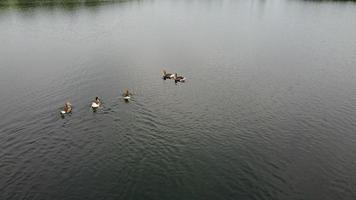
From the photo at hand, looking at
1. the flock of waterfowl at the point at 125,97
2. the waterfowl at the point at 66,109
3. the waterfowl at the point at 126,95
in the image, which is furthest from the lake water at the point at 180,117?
the waterfowl at the point at 126,95

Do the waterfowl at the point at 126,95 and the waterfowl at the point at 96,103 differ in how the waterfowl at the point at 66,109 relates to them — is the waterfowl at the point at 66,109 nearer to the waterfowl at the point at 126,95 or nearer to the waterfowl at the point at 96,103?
the waterfowl at the point at 96,103

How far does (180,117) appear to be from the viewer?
45.1 meters

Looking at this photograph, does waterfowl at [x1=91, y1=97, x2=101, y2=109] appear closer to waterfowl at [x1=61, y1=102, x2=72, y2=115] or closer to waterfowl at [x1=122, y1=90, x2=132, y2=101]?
waterfowl at [x1=61, y1=102, x2=72, y2=115]

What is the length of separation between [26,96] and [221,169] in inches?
1292

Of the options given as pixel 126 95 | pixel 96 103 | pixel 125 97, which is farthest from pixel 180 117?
pixel 96 103

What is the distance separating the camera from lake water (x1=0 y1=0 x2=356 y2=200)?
32.0 m

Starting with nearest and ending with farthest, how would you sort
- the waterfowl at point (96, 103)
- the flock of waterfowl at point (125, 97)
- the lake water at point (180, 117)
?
the lake water at point (180, 117) < the flock of waterfowl at point (125, 97) < the waterfowl at point (96, 103)

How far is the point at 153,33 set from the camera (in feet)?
316

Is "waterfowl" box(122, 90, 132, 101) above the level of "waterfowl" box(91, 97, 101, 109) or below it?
above

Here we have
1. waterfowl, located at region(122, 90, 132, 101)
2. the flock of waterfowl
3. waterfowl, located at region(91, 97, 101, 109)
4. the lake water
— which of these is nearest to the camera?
the lake water

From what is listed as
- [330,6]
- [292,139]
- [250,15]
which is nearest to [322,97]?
[292,139]

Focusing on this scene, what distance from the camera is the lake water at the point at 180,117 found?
3203 centimetres

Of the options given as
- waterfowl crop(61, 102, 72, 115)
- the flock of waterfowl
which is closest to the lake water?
the flock of waterfowl

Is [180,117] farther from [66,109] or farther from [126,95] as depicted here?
[66,109]
